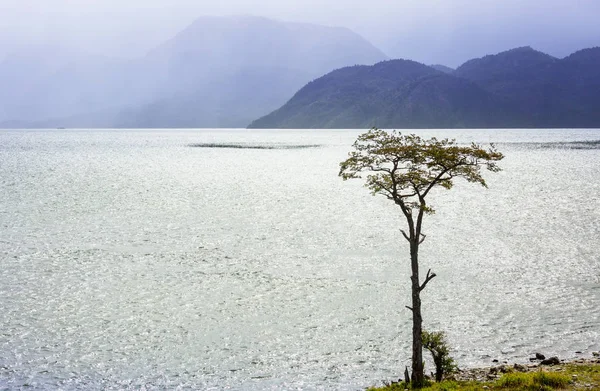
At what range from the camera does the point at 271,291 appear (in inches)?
1955

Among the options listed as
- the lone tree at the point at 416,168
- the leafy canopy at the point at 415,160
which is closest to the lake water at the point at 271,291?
the lone tree at the point at 416,168

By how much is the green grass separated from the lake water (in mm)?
5436

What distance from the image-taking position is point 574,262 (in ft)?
194

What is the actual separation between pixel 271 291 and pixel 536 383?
2755 centimetres

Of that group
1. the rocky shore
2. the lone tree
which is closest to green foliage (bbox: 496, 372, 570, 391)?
the rocky shore

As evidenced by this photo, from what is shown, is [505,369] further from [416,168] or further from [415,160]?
[415,160]

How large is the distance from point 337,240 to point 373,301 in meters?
27.8

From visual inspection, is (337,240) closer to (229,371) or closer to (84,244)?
(84,244)

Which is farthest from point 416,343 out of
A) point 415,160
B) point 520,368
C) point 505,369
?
point 415,160

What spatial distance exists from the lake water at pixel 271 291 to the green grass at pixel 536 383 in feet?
17.8

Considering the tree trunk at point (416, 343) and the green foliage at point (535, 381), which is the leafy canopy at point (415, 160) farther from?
the green foliage at point (535, 381)

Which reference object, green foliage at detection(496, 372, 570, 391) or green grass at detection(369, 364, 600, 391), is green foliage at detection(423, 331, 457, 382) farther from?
green foliage at detection(496, 372, 570, 391)

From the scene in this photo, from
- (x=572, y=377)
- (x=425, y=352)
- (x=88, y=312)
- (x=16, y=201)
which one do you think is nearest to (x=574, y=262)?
(x=425, y=352)

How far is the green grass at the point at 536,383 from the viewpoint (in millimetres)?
25938
